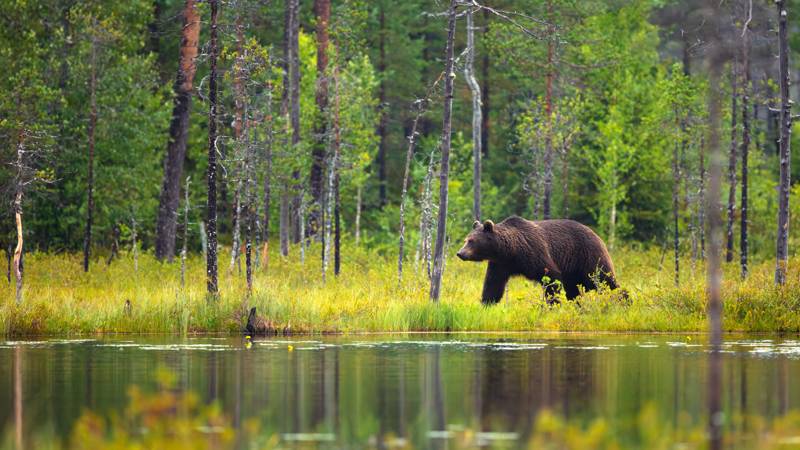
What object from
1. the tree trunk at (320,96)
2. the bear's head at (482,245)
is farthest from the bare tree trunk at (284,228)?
the bear's head at (482,245)

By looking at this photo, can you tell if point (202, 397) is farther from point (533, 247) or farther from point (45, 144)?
point (45, 144)

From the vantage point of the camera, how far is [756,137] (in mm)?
62969

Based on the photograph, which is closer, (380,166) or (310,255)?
(310,255)

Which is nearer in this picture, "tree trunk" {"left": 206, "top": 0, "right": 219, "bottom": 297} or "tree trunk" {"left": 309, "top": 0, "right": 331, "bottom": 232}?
"tree trunk" {"left": 206, "top": 0, "right": 219, "bottom": 297}

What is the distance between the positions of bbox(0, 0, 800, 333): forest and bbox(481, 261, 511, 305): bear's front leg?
544 mm

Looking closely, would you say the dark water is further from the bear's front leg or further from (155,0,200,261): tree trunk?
(155,0,200,261): tree trunk

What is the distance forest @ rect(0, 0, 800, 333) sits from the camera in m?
24.8

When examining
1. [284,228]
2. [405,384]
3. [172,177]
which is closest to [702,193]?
[284,228]

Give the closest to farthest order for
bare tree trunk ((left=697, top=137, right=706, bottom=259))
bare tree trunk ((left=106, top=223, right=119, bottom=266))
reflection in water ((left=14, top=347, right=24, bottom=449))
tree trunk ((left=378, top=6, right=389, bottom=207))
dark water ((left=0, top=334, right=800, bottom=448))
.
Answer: reflection in water ((left=14, top=347, right=24, bottom=449)), dark water ((left=0, top=334, right=800, bottom=448)), bare tree trunk ((left=106, top=223, right=119, bottom=266)), bare tree trunk ((left=697, top=137, right=706, bottom=259)), tree trunk ((left=378, top=6, right=389, bottom=207))

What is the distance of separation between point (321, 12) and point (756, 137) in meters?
24.8

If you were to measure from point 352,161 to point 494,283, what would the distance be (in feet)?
60.0

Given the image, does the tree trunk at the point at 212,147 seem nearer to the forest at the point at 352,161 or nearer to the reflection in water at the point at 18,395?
the forest at the point at 352,161

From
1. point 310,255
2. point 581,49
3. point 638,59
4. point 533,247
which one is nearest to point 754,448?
point 533,247

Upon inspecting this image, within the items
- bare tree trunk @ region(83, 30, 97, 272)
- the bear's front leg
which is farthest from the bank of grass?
bare tree trunk @ region(83, 30, 97, 272)
